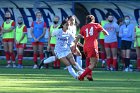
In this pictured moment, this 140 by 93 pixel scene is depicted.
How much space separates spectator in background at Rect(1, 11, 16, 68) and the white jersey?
7.13m

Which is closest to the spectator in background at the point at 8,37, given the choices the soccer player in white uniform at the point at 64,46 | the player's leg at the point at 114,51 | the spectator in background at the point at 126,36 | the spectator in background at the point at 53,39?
the spectator in background at the point at 53,39

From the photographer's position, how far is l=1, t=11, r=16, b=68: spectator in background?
27281mm

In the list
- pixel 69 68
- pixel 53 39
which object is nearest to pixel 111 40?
pixel 53 39

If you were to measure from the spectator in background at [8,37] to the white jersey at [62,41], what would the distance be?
713 centimetres

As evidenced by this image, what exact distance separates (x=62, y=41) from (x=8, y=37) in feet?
24.7

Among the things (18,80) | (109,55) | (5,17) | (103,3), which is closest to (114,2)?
(103,3)

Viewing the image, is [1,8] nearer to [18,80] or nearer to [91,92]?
[18,80]

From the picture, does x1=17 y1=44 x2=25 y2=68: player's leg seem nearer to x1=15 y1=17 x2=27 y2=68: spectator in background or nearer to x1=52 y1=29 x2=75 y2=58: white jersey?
x1=15 y1=17 x2=27 y2=68: spectator in background

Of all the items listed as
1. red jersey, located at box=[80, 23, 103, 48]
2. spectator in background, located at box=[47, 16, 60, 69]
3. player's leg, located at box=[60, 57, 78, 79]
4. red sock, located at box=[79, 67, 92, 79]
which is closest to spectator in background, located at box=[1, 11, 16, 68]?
spectator in background, located at box=[47, 16, 60, 69]

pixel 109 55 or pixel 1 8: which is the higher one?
pixel 1 8

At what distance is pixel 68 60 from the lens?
19984 mm

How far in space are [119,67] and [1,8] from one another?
6271 millimetres

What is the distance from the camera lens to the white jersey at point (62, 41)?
20.1 m

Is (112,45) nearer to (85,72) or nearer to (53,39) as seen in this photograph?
(53,39)
